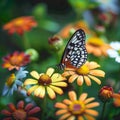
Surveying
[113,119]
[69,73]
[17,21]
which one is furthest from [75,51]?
[17,21]

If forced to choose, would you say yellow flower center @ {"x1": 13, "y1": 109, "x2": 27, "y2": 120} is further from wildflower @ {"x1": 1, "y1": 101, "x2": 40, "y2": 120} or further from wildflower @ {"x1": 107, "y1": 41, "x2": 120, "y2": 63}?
wildflower @ {"x1": 107, "y1": 41, "x2": 120, "y2": 63}

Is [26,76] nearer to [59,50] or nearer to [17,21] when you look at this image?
[59,50]

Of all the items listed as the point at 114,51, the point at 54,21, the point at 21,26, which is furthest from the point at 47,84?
the point at 54,21

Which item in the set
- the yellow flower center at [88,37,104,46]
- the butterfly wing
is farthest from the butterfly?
the yellow flower center at [88,37,104,46]

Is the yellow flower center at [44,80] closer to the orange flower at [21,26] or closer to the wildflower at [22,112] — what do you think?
the wildflower at [22,112]

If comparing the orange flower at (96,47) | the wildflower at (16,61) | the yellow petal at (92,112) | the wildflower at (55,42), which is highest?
the orange flower at (96,47)

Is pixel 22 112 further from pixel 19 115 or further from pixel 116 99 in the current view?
pixel 116 99

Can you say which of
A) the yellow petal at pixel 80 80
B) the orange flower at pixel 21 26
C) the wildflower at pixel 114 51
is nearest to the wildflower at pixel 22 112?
the yellow petal at pixel 80 80
